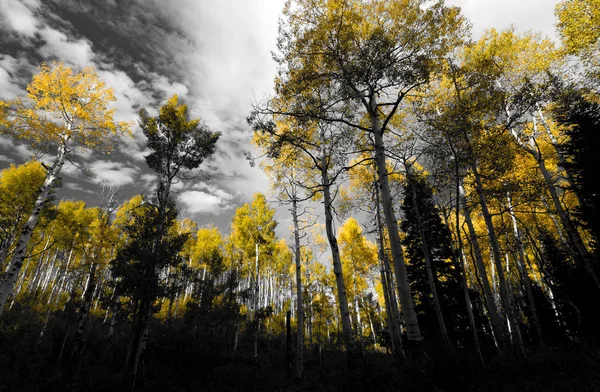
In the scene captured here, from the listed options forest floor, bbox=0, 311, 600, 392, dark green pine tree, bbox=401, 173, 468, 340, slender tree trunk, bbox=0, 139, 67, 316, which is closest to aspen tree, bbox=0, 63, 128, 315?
slender tree trunk, bbox=0, 139, 67, 316

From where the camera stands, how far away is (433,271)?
42.4ft

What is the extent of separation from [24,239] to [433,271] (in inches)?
696

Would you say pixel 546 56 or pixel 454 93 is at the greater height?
pixel 546 56

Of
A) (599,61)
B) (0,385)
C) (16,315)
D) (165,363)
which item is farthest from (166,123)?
(599,61)

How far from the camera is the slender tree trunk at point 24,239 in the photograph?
293 inches

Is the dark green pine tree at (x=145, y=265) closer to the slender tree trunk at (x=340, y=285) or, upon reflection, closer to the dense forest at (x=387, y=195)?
the dense forest at (x=387, y=195)

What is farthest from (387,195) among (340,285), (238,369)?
(238,369)

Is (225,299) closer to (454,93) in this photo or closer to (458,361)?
(458,361)

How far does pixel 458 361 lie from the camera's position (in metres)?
4.85

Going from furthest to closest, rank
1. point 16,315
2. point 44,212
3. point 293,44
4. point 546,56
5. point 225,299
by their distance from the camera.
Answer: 1. point 225,299
2. point 16,315
3. point 44,212
4. point 546,56
5. point 293,44

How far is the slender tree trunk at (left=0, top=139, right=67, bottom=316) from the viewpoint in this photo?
745 cm

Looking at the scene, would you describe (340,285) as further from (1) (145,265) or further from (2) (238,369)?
(2) (238,369)

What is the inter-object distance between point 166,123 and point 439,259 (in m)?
16.2

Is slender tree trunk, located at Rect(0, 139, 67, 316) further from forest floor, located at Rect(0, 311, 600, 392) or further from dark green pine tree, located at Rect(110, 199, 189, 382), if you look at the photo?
forest floor, located at Rect(0, 311, 600, 392)
